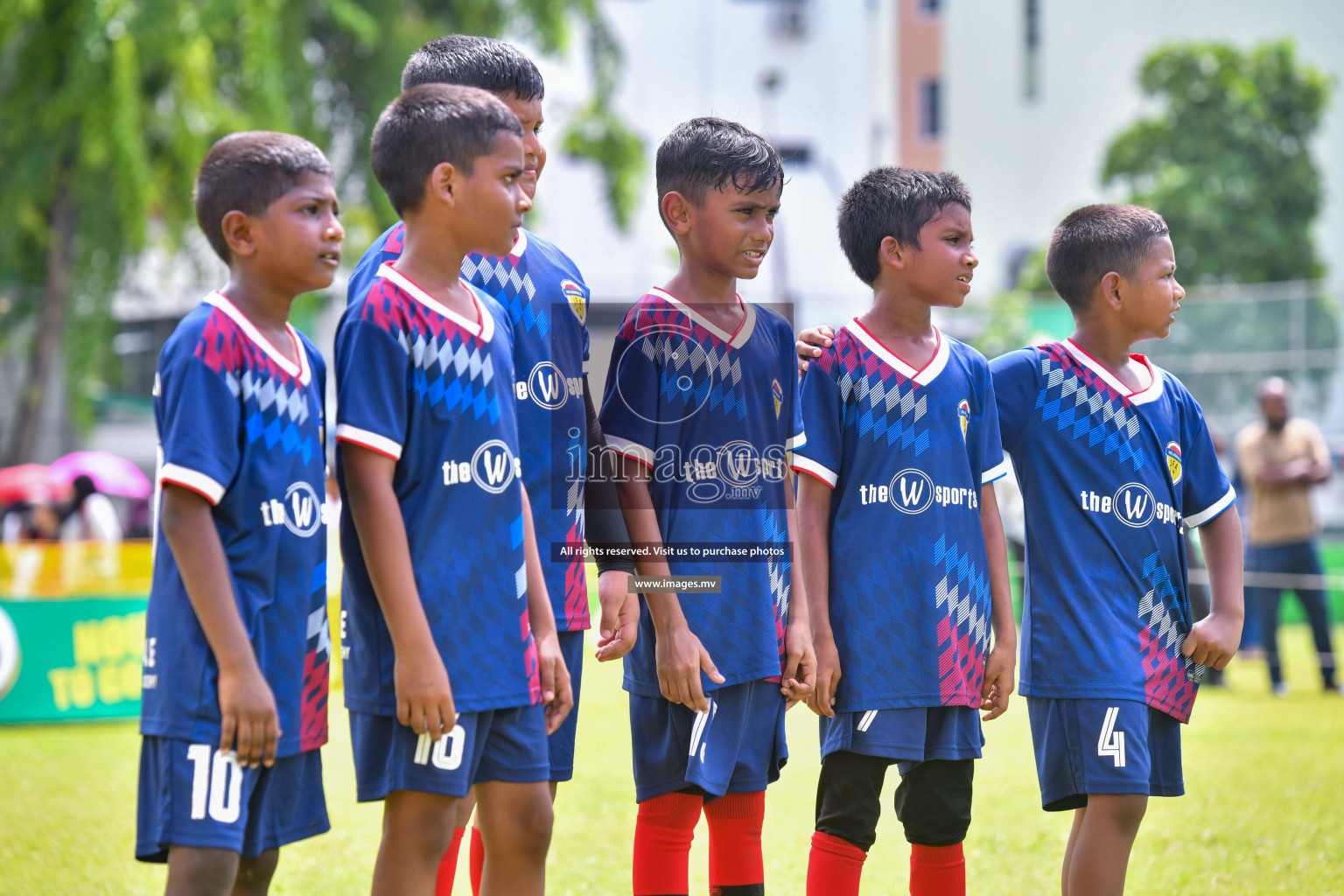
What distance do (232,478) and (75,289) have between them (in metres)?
12.7

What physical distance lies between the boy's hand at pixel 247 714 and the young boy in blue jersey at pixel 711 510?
36.4 inches

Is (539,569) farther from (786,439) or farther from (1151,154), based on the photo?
(1151,154)

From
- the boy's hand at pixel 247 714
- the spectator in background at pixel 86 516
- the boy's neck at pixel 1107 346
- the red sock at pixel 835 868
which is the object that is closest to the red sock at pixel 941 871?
the red sock at pixel 835 868

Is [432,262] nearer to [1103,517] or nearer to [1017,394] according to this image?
[1017,394]

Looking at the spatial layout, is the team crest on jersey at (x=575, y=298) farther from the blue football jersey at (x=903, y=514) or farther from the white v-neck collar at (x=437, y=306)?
the blue football jersey at (x=903, y=514)

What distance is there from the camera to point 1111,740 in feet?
10.5

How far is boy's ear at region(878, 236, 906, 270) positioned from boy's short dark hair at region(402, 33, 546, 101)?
0.95 m

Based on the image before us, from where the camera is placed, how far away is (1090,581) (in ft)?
10.9

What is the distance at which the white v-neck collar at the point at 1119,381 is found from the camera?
3453 mm

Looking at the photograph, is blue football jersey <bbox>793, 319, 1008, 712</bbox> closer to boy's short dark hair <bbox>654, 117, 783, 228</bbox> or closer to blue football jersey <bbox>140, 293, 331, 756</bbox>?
boy's short dark hair <bbox>654, 117, 783, 228</bbox>

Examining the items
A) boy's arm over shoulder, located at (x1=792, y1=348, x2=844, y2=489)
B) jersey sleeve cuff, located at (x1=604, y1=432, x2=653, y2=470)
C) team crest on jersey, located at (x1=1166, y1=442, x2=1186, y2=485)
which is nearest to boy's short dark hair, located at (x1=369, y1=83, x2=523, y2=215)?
jersey sleeve cuff, located at (x1=604, y1=432, x2=653, y2=470)

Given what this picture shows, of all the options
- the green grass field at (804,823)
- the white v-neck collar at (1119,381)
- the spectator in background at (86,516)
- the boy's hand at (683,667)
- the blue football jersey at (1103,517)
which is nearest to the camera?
the boy's hand at (683,667)

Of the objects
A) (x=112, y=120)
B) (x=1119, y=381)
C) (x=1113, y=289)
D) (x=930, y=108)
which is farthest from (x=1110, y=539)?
(x=930, y=108)

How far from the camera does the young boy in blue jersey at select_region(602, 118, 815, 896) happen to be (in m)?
3.05
